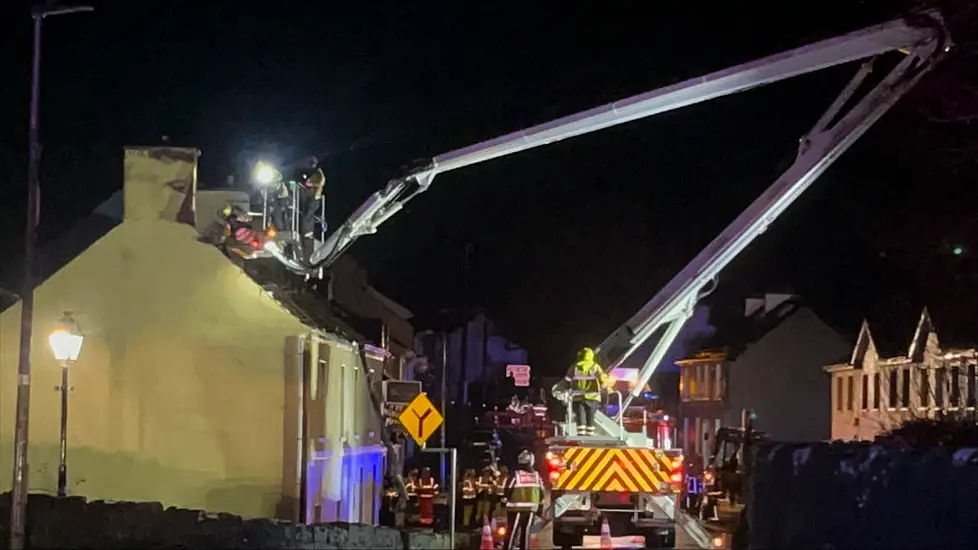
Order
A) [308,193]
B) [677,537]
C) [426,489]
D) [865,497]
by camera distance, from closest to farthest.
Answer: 1. [865,497]
2. [677,537]
3. [308,193]
4. [426,489]

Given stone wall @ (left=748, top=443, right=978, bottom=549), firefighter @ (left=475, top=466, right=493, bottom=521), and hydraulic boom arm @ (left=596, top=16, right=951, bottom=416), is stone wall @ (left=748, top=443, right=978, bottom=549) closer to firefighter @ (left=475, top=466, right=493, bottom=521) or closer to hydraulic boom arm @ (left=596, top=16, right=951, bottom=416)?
hydraulic boom arm @ (left=596, top=16, right=951, bottom=416)

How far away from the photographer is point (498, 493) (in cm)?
2881

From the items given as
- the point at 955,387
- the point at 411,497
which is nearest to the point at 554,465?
the point at 411,497

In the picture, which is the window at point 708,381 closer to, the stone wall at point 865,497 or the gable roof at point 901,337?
the gable roof at point 901,337

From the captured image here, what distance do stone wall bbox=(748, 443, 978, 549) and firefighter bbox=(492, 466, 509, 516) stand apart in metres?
13.8

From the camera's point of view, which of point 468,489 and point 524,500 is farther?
point 468,489

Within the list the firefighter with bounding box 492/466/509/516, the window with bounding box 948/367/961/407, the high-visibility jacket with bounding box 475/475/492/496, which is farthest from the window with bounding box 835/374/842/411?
the high-visibility jacket with bounding box 475/475/492/496

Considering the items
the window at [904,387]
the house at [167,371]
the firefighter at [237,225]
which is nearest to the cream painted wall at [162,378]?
the house at [167,371]

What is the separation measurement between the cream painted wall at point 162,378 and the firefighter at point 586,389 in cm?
516

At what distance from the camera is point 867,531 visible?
13250mm

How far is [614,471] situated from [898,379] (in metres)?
25.1

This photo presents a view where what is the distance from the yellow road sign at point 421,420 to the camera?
17891 mm

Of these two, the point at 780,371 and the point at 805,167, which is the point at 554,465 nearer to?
the point at 805,167

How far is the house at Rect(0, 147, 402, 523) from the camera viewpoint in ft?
68.2
